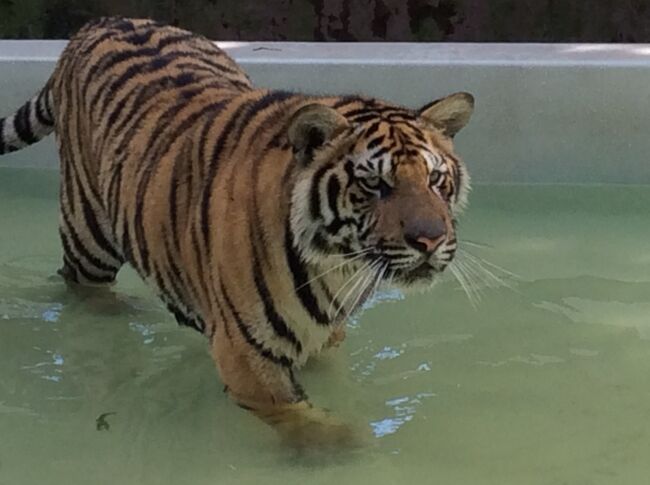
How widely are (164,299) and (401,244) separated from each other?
0.76 meters

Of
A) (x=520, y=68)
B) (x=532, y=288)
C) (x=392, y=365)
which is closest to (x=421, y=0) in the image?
(x=520, y=68)

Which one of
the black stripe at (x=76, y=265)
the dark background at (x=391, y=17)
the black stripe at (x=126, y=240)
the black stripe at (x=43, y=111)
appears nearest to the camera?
the black stripe at (x=126, y=240)

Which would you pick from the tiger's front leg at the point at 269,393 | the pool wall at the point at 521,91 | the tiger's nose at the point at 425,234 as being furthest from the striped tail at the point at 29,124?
the tiger's nose at the point at 425,234

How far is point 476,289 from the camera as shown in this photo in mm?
3326

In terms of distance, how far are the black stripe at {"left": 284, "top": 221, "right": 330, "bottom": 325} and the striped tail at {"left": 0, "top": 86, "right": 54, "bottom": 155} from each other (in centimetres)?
124

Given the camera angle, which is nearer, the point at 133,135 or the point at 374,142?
the point at 374,142

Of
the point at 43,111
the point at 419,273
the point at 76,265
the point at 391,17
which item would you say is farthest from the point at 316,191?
the point at 391,17

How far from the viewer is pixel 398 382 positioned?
2.82m

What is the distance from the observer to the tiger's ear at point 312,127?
7.35ft

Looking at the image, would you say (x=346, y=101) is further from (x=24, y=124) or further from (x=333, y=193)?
(x=24, y=124)

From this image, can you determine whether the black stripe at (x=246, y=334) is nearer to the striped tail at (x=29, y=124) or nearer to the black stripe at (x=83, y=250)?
the black stripe at (x=83, y=250)

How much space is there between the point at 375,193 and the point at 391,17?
2.96 metres

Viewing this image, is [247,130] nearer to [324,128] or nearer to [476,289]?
[324,128]

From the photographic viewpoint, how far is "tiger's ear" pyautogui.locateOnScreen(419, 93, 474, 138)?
2383 millimetres
